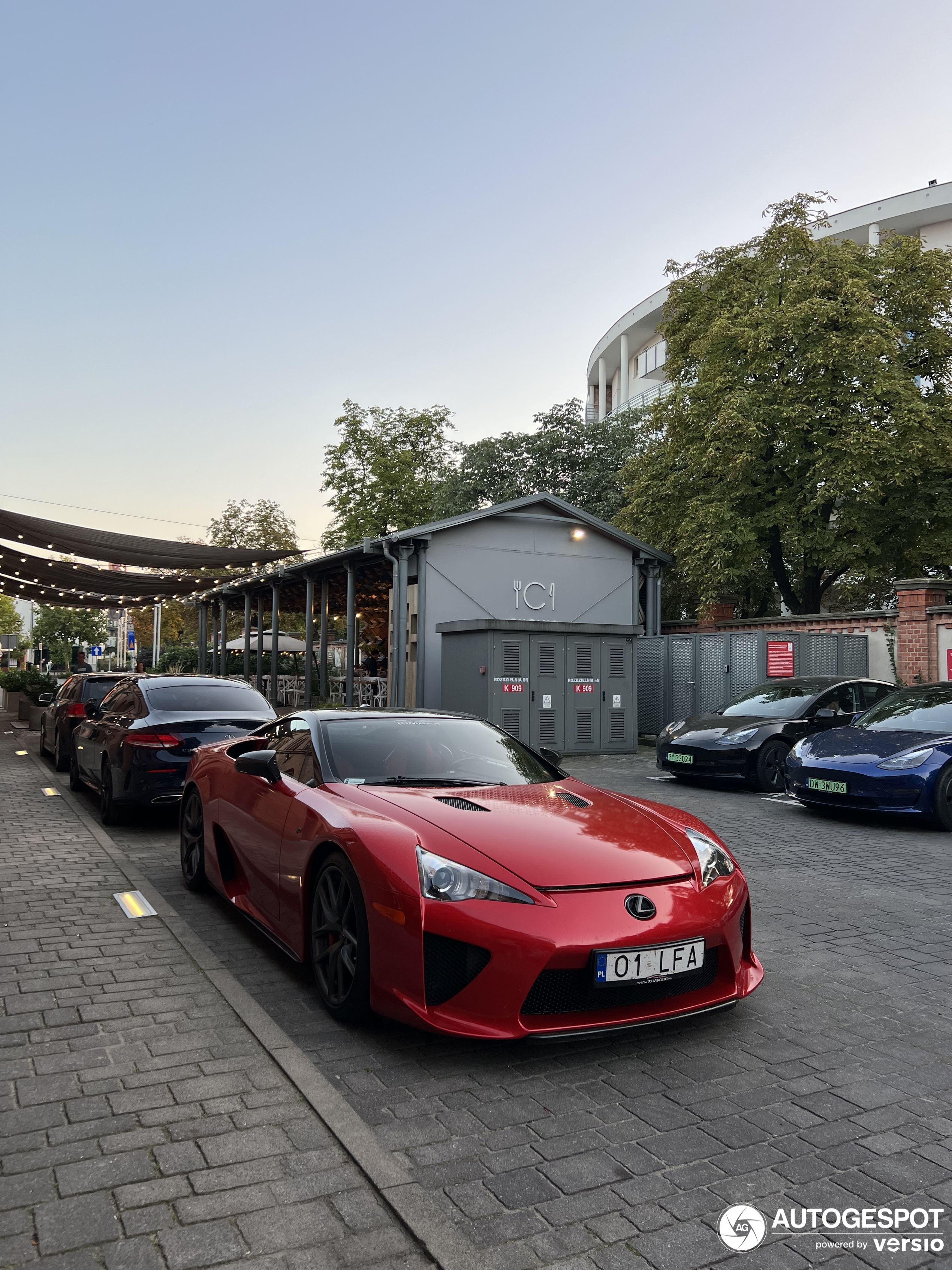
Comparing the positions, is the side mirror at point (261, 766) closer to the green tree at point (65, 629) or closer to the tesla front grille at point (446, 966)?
the tesla front grille at point (446, 966)

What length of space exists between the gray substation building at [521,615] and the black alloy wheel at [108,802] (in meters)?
6.69

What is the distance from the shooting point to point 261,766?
5012 mm

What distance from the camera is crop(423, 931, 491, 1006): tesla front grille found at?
11.4 ft

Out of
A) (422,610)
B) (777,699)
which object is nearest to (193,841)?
(777,699)

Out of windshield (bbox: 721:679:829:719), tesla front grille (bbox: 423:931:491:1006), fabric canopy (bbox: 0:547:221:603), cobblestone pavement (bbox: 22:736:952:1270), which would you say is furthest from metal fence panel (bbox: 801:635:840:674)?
tesla front grille (bbox: 423:931:491:1006)

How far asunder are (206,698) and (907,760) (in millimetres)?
7058

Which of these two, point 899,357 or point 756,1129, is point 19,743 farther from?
point 899,357

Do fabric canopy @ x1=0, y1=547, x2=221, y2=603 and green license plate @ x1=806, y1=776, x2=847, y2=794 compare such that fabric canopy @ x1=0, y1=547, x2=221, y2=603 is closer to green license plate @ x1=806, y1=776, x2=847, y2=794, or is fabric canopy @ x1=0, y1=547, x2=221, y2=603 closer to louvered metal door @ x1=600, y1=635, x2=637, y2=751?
louvered metal door @ x1=600, y1=635, x2=637, y2=751

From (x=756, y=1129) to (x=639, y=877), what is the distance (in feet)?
3.16

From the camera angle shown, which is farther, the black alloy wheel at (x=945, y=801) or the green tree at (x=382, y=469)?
the green tree at (x=382, y=469)

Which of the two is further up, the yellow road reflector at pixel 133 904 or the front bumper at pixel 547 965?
the front bumper at pixel 547 965

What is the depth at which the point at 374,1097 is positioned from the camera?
332 centimetres

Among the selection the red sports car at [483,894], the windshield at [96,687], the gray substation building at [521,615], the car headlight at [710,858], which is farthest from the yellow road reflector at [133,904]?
the gray substation building at [521,615]

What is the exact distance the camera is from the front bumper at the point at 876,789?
942cm
